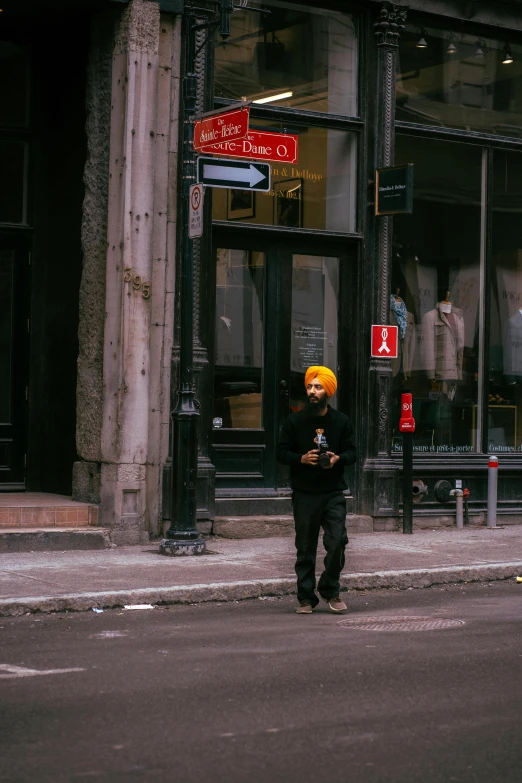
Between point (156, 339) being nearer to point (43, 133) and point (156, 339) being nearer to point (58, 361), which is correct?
point (58, 361)

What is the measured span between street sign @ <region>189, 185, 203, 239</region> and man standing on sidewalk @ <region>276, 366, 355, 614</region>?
280cm

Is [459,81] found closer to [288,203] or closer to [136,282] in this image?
[288,203]

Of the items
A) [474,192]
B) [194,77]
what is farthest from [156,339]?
[474,192]

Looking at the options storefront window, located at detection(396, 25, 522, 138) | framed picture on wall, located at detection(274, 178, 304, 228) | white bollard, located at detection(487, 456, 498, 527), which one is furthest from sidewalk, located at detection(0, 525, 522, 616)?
storefront window, located at detection(396, 25, 522, 138)

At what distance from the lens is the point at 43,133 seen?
573 inches

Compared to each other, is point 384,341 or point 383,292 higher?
point 383,292

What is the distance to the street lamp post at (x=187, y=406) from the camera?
12.4m

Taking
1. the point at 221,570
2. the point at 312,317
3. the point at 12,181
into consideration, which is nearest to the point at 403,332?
the point at 312,317

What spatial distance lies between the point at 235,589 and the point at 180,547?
183 centimetres

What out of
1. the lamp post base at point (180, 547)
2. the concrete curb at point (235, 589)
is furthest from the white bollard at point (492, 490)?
the lamp post base at point (180, 547)

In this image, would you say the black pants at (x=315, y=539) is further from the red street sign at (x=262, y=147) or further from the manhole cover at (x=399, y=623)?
the red street sign at (x=262, y=147)

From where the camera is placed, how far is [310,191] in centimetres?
1520

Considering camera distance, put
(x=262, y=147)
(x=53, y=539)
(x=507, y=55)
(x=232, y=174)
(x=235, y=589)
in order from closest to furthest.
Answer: (x=235, y=589) < (x=232, y=174) < (x=53, y=539) < (x=262, y=147) < (x=507, y=55)

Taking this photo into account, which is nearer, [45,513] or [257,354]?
[45,513]
